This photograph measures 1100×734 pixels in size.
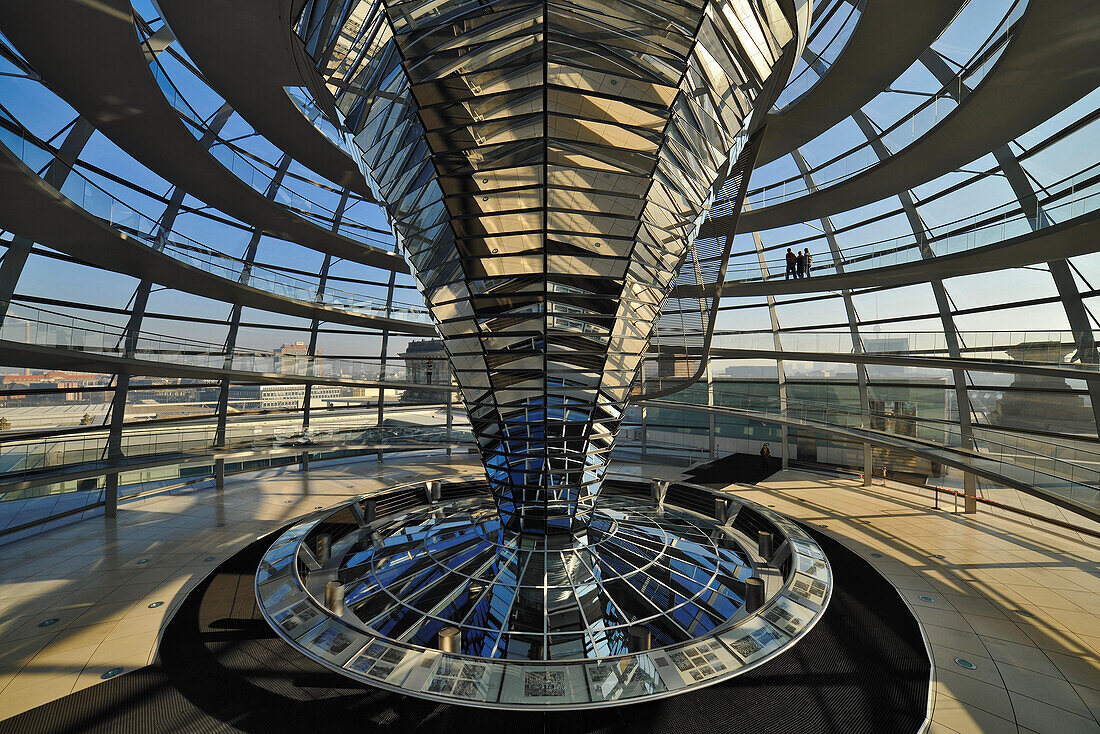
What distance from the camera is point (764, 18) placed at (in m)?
7.79

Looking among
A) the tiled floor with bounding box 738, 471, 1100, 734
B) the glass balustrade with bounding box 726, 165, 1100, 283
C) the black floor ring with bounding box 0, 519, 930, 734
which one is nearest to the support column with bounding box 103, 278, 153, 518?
the black floor ring with bounding box 0, 519, 930, 734

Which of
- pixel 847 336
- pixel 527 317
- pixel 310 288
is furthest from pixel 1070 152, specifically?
pixel 310 288

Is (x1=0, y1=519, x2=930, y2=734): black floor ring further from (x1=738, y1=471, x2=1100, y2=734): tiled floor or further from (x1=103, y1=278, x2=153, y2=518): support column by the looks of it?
(x1=103, y1=278, x2=153, y2=518): support column

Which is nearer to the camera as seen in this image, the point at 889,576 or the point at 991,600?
the point at 991,600

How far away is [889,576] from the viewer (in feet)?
39.1

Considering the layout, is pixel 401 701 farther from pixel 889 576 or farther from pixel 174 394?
pixel 174 394

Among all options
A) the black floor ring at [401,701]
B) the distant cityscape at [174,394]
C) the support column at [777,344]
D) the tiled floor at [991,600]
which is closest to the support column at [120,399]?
the distant cityscape at [174,394]

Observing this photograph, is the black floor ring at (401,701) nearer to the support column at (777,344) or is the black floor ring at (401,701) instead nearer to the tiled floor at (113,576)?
the tiled floor at (113,576)

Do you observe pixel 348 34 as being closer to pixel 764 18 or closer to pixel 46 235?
pixel 764 18

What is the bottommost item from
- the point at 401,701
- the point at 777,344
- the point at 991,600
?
the point at 401,701

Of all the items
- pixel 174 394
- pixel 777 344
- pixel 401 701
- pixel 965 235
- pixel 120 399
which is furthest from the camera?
pixel 777 344

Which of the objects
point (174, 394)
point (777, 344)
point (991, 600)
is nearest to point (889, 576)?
point (991, 600)

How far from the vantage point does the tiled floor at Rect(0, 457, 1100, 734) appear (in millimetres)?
7666

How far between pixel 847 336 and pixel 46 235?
26.2 m
